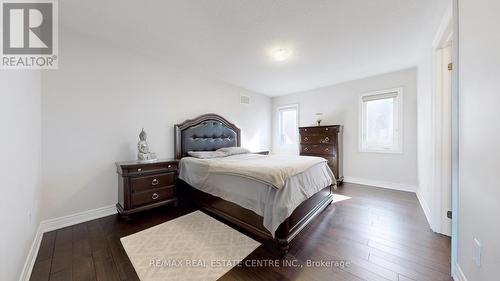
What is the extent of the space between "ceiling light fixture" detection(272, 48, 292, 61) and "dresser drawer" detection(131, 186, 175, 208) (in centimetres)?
268

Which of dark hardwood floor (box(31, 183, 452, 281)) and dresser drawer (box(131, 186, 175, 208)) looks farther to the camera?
dresser drawer (box(131, 186, 175, 208))

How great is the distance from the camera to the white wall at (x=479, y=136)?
92 centimetres

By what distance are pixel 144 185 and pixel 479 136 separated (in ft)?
10.8

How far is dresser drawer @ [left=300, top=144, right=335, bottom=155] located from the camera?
4084 millimetres

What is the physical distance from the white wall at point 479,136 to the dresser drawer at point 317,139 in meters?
2.80

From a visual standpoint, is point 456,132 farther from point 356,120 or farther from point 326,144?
point 356,120

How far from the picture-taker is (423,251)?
1.70 meters

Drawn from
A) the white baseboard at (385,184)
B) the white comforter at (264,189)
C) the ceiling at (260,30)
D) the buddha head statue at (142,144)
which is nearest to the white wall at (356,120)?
the white baseboard at (385,184)

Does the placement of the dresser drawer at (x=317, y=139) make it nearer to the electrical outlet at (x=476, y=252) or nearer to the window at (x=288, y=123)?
the window at (x=288, y=123)

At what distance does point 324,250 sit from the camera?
1742 millimetres

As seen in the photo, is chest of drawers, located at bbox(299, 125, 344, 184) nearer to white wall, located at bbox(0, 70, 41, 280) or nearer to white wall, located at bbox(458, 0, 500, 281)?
white wall, located at bbox(458, 0, 500, 281)

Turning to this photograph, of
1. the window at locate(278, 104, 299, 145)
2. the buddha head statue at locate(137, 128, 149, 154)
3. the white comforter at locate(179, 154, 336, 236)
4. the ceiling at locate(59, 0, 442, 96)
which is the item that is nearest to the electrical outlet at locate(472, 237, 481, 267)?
the white comforter at locate(179, 154, 336, 236)

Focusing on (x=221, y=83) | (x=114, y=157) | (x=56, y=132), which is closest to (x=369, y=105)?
(x=221, y=83)

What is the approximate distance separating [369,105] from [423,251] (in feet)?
10.6
